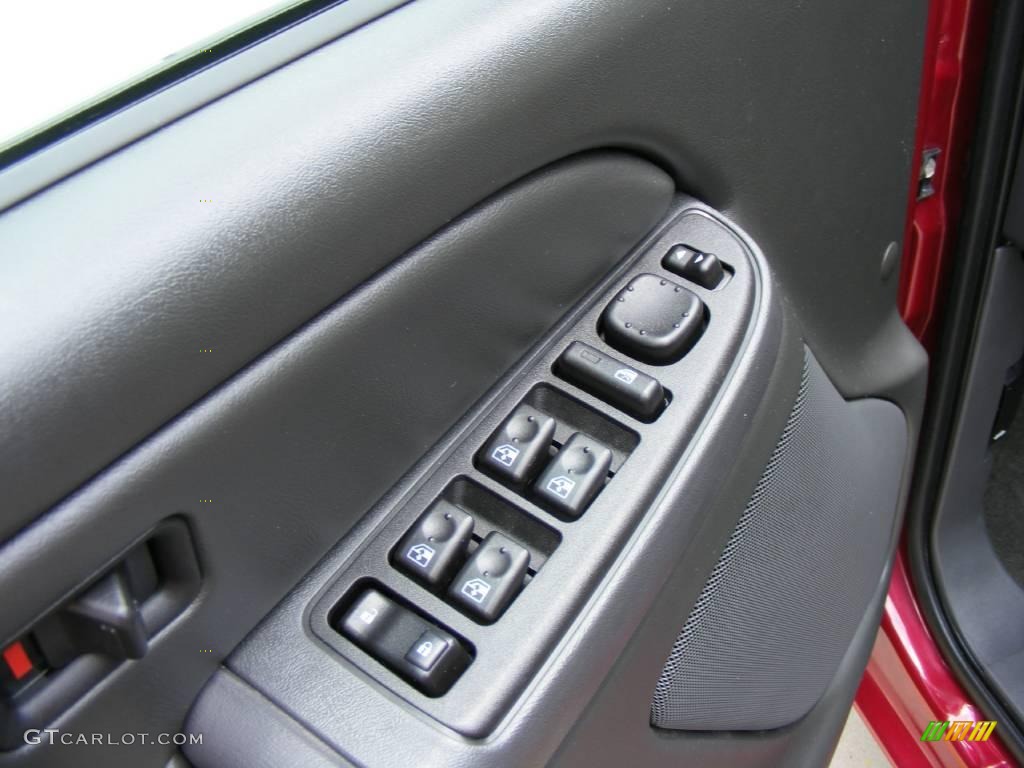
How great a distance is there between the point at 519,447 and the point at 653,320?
129 mm

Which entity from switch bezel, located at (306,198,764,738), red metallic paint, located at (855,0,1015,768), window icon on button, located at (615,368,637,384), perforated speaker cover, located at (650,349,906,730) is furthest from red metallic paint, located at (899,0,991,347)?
window icon on button, located at (615,368,637,384)

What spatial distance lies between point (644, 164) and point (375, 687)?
368mm

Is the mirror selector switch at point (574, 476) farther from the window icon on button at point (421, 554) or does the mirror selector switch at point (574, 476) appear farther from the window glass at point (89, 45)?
the window glass at point (89, 45)

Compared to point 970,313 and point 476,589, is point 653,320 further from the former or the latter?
point 970,313

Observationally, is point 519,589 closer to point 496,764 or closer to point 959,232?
point 496,764

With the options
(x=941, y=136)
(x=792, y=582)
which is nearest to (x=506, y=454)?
(x=792, y=582)

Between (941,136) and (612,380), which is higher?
(941,136)

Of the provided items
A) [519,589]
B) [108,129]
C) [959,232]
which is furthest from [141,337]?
[959,232]

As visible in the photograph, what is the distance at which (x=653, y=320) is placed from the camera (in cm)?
62

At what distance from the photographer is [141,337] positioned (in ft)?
1.35

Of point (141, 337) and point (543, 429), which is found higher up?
point (543, 429)

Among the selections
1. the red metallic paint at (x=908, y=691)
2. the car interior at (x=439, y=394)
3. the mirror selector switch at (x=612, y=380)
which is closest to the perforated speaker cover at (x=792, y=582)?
the car interior at (x=439, y=394)

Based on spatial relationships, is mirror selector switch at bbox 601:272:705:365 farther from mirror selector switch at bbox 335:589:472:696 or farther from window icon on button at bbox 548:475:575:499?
mirror selector switch at bbox 335:589:472:696

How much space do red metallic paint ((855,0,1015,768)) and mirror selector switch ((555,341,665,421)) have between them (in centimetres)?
42
